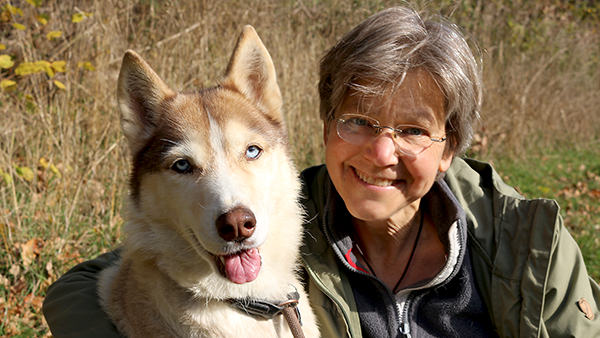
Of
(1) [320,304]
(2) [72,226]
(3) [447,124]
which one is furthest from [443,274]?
(2) [72,226]

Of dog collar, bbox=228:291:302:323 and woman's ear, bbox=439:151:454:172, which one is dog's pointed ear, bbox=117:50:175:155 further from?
woman's ear, bbox=439:151:454:172

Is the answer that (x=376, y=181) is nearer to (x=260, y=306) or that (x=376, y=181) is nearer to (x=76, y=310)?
(x=260, y=306)

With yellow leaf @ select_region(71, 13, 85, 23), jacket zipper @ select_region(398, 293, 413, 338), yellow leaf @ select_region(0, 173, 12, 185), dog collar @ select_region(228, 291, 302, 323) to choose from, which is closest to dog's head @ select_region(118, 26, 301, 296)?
dog collar @ select_region(228, 291, 302, 323)

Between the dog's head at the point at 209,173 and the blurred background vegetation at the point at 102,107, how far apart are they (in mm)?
1269

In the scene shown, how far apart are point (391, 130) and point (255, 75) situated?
76 cm

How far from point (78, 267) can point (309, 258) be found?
1.30m

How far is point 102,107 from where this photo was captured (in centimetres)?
434

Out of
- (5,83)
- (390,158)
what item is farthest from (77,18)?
(390,158)

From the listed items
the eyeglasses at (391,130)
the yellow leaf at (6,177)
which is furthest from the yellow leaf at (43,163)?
the eyeglasses at (391,130)

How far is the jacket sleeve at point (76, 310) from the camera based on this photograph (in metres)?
1.91

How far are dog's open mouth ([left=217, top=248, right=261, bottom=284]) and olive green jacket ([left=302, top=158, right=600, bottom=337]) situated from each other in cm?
43

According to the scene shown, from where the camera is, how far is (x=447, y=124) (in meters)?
2.37

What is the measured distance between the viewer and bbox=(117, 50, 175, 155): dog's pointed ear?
2035 millimetres

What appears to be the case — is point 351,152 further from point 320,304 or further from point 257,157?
point 320,304
